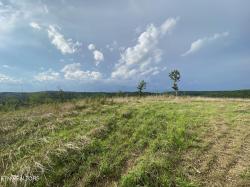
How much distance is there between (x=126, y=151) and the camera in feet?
24.7

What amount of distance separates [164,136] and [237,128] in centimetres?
352

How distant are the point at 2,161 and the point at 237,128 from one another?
8868mm

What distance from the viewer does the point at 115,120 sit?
10852mm

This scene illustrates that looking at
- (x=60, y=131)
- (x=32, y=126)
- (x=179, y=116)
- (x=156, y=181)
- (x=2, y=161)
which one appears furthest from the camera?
(x=179, y=116)

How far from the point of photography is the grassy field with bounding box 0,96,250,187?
5957 millimetres

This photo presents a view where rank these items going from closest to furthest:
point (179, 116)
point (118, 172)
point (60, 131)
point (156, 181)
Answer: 1. point (156, 181)
2. point (118, 172)
3. point (60, 131)
4. point (179, 116)

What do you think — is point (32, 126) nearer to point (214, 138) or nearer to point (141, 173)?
point (141, 173)

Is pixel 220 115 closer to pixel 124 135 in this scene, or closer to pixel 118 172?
pixel 124 135

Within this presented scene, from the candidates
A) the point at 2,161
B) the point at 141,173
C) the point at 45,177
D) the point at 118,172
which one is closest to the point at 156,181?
the point at 141,173

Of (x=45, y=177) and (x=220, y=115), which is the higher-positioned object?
(x=220, y=115)

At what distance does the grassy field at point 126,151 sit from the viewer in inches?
235

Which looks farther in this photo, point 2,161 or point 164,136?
point 164,136

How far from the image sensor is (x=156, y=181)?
18.7ft

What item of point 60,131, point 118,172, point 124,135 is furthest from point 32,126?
point 118,172
